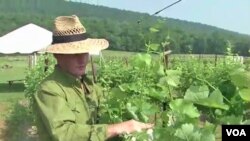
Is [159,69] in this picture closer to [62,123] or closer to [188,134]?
[188,134]

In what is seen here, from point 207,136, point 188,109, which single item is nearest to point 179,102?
point 188,109

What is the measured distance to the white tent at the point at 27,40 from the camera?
722 inches

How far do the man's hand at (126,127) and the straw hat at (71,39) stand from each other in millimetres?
652

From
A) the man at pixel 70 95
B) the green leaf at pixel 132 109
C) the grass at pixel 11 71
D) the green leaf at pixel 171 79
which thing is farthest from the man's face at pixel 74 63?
the grass at pixel 11 71

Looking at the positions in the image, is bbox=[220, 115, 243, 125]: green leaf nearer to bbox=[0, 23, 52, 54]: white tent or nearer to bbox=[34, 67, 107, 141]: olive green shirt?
bbox=[34, 67, 107, 141]: olive green shirt

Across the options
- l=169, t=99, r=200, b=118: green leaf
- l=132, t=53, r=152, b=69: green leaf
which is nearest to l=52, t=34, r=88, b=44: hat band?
l=132, t=53, r=152, b=69: green leaf

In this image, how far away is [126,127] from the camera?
2258 mm

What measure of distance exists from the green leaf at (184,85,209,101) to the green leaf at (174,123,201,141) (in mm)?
88

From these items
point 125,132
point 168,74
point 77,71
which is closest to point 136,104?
point 125,132

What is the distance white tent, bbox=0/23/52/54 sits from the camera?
18344mm

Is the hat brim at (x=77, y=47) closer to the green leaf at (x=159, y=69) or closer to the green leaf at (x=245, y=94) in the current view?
the green leaf at (x=159, y=69)

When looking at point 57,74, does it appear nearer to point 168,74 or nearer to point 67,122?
point 67,122

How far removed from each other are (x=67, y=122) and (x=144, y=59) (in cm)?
75

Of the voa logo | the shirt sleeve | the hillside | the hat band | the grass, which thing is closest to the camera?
the voa logo
